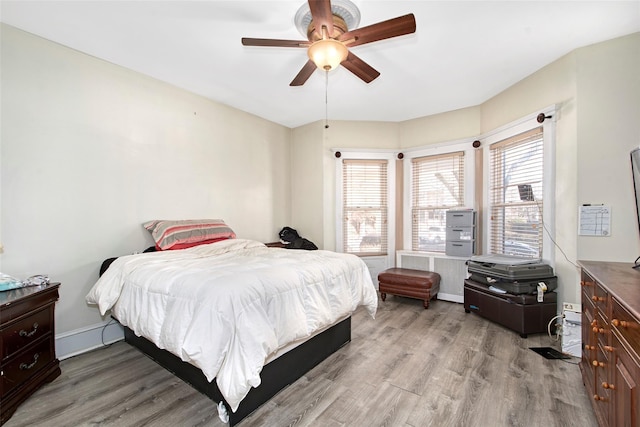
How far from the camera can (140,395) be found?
1941mm

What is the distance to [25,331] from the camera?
6.19ft

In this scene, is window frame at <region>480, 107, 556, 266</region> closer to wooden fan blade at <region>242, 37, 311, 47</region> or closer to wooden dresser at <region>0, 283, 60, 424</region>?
wooden fan blade at <region>242, 37, 311, 47</region>

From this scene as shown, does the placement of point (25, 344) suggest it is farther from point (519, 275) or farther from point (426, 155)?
point (426, 155)

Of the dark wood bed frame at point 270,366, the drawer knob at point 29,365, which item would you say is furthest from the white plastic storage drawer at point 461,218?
the drawer knob at point 29,365

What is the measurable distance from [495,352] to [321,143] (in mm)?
3518

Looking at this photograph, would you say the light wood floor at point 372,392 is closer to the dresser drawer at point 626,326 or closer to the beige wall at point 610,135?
the dresser drawer at point 626,326

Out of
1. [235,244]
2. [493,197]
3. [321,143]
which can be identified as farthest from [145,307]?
[493,197]

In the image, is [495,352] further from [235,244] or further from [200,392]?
[235,244]

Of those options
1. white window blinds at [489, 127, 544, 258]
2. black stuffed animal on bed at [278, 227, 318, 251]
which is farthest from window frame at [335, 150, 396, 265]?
white window blinds at [489, 127, 544, 258]

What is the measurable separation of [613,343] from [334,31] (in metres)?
2.39

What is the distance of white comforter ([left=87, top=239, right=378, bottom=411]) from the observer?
58.3 inches

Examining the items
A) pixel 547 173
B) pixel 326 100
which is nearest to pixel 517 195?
pixel 547 173

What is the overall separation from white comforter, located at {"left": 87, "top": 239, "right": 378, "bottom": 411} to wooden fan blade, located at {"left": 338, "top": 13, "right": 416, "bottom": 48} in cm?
165

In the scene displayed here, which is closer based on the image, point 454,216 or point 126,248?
point 126,248
